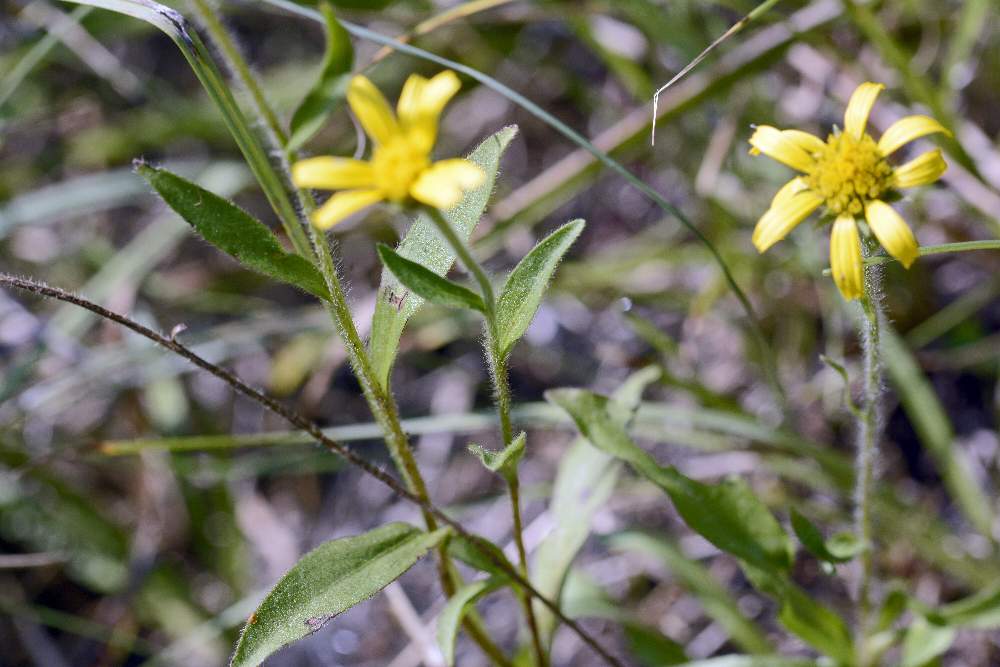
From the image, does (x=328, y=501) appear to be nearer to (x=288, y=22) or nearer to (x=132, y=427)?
(x=132, y=427)


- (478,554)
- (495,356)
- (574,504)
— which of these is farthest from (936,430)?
(495,356)

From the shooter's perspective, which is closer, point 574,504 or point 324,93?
point 324,93

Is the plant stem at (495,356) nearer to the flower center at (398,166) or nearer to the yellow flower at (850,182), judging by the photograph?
the flower center at (398,166)

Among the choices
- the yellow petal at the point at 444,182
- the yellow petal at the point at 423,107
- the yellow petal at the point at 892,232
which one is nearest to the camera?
the yellow petal at the point at 444,182

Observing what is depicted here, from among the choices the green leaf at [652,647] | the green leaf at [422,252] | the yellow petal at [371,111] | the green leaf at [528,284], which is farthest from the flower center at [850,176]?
the green leaf at [652,647]

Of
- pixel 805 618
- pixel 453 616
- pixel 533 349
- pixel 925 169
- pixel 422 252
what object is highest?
pixel 533 349

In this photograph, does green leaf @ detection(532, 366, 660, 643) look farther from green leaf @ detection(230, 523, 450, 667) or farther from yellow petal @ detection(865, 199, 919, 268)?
yellow petal @ detection(865, 199, 919, 268)

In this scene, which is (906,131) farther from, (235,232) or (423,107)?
(235,232)
